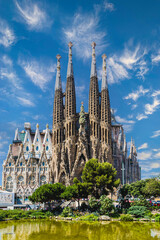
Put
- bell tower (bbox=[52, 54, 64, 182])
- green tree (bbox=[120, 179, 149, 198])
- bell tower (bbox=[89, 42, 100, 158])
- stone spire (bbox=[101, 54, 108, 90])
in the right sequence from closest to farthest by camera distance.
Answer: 1. green tree (bbox=[120, 179, 149, 198])
2. bell tower (bbox=[89, 42, 100, 158])
3. bell tower (bbox=[52, 54, 64, 182])
4. stone spire (bbox=[101, 54, 108, 90])

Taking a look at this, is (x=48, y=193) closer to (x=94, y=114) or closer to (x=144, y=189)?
(x=144, y=189)

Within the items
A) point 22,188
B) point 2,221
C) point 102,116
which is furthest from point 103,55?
point 2,221

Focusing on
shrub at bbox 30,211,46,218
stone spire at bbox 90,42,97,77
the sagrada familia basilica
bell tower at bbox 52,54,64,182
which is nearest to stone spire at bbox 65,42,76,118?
the sagrada familia basilica

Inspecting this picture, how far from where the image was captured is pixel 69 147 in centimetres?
6028

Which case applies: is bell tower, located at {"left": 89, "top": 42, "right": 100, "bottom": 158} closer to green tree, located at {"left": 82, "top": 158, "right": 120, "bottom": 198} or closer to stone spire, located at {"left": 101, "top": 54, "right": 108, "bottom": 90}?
stone spire, located at {"left": 101, "top": 54, "right": 108, "bottom": 90}

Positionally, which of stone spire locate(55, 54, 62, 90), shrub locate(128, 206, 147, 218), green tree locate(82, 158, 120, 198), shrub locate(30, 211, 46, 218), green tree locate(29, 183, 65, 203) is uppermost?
stone spire locate(55, 54, 62, 90)

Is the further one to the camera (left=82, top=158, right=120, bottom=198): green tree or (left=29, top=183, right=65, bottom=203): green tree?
(left=82, top=158, right=120, bottom=198): green tree

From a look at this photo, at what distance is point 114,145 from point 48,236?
4956 cm

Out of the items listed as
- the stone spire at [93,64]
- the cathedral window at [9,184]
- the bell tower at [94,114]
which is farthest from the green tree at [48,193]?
the stone spire at [93,64]

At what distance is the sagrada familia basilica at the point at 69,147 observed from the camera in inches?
2347

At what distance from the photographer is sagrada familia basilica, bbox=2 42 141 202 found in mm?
59625

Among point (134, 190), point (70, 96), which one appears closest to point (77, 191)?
point (134, 190)

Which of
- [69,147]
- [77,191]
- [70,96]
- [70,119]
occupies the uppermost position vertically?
[70,96]

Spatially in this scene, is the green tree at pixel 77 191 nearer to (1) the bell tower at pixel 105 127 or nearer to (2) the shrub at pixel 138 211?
(2) the shrub at pixel 138 211
